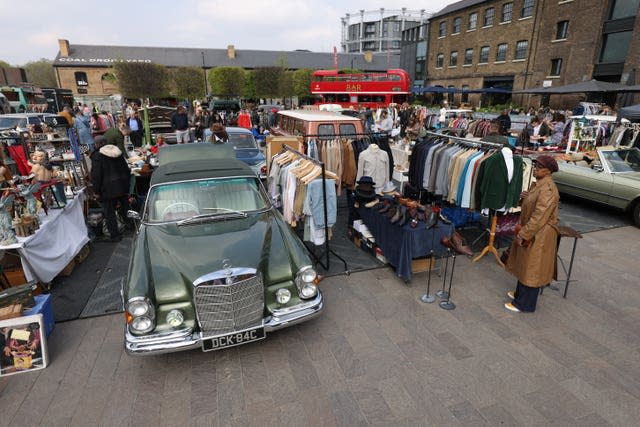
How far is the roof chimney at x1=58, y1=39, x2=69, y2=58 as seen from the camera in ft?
190

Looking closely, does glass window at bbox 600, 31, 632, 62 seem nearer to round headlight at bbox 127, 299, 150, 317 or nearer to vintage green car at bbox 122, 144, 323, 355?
vintage green car at bbox 122, 144, 323, 355

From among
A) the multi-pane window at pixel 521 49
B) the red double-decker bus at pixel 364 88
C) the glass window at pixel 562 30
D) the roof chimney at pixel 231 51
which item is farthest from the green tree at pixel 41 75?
the glass window at pixel 562 30

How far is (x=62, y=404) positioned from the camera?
3586mm

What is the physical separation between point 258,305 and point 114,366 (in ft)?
6.07

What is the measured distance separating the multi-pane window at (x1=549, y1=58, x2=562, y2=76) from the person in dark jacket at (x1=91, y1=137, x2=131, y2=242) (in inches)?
1297

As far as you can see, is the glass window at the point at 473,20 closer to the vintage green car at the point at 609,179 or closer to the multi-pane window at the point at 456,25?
the multi-pane window at the point at 456,25

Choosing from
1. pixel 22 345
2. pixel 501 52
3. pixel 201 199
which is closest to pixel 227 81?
pixel 501 52

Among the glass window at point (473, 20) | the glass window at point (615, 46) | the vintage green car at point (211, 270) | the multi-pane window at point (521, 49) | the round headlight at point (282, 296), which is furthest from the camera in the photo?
the glass window at point (473, 20)

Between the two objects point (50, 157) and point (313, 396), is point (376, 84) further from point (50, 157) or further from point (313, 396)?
point (313, 396)

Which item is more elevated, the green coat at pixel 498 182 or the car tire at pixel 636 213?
the green coat at pixel 498 182

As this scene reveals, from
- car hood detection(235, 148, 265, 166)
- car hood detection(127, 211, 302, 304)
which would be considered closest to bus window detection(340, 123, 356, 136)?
car hood detection(235, 148, 265, 166)

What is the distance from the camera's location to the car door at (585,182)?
8938 mm

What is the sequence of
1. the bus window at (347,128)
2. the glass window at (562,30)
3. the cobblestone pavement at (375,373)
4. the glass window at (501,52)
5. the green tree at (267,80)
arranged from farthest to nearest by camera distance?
1. the green tree at (267,80)
2. the glass window at (501,52)
3. the glass window at (562,30)
4. the bus window at (347,128)
5. the cobblestone pavement at (375,373)

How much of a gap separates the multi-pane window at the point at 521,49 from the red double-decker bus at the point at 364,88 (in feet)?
36.0
